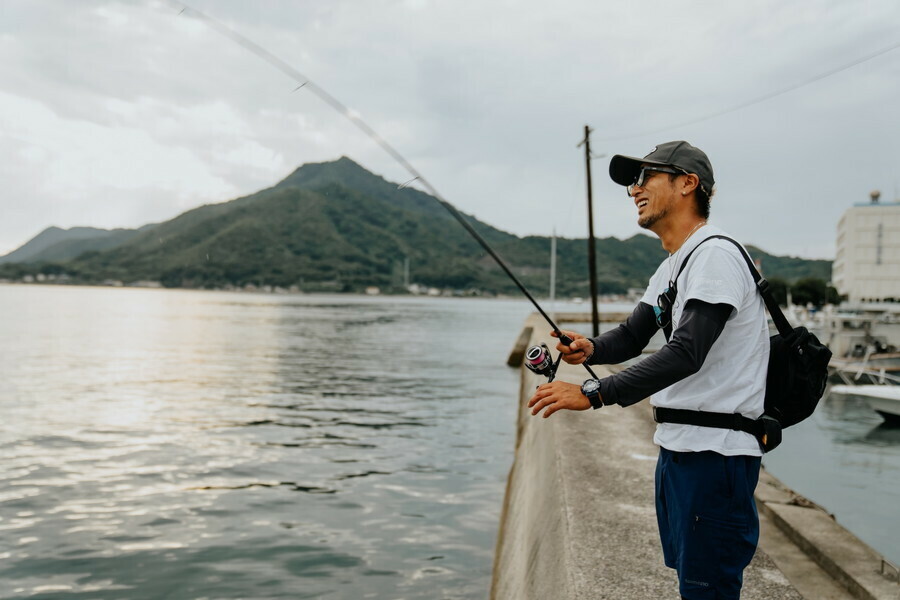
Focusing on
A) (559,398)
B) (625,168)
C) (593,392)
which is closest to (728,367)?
(593,392)

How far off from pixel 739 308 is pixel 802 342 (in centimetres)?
31

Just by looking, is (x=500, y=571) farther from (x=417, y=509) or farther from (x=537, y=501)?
(x=417, y=509)

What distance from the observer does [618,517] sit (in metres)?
5.06

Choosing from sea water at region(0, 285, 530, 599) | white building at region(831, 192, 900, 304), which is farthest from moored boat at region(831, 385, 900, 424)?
white building at region(831, 192, 900, 304)

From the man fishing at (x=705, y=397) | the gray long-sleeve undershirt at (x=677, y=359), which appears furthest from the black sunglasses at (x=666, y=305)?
the gray long-sleeve undershirt at (x=677, y=359)

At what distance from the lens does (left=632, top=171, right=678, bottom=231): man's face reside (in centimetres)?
248

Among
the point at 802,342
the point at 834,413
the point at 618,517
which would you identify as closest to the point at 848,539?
the point at 618,517

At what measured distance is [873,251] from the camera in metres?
108

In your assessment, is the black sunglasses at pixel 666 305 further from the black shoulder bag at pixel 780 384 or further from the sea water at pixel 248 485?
the sea water at pixel 248 485

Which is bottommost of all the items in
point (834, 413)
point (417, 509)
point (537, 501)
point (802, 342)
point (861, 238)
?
point (834, 413)

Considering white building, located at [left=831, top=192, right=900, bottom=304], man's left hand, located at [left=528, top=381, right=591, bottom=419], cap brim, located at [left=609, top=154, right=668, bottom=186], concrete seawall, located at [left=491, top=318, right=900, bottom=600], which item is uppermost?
white building, located at [left=831, top=192, right=900, bottom=304]

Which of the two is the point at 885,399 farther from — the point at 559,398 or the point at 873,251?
the point at 873,251

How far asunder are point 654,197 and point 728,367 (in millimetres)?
671

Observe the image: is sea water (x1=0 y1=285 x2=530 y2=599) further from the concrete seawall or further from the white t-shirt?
the white t-shirt
